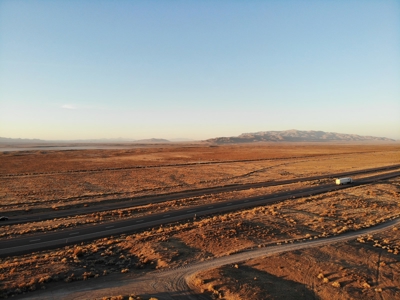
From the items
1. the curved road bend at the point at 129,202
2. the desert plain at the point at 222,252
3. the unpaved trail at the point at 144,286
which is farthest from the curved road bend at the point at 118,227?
→ the unpaved trail at the point at 144,286

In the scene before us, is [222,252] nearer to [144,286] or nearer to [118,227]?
[144,286]

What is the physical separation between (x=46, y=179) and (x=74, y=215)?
127ft

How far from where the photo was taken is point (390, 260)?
2359 centimetres

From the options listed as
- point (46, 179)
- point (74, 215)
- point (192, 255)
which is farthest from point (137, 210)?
point (46, 179)

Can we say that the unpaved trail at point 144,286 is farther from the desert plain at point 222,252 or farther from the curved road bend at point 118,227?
the curved road bend at point 118,227

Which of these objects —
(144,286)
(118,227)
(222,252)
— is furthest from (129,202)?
(144,286)

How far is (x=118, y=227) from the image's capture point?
3322 centimetres

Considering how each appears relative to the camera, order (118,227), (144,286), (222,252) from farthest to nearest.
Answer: (118,227) → (222,252) → (144,286)

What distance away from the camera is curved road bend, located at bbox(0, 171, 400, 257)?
27016mm

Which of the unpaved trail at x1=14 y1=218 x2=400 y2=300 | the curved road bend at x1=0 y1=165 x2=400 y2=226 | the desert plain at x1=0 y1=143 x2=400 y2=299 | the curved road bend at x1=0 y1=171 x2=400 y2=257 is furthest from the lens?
the curved road bend at x1=0 y1=165 x2=400 y2=226

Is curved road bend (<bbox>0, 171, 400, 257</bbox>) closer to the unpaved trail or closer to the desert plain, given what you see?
the desert plain

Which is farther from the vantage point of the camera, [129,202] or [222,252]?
[129,202]

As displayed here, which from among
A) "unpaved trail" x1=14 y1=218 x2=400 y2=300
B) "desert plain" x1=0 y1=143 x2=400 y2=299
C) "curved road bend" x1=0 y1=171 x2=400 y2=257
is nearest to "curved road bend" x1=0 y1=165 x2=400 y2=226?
"desert plain" x1=0 y1=143 x2=400 y2=299

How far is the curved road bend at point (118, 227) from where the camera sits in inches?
1064
